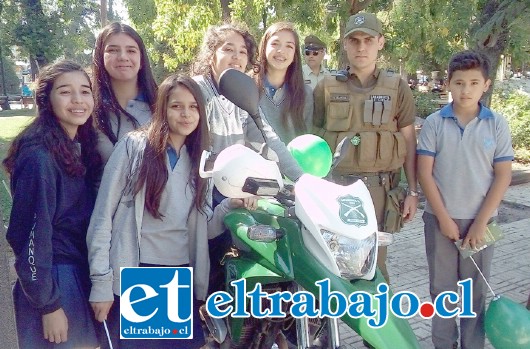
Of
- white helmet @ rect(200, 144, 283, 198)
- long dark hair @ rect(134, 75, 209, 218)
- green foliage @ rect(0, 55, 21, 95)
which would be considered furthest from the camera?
green foliage @ rect(0, 55, 21, 95)

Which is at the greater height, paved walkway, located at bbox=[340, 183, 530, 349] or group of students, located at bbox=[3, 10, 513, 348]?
group of students, located at bbox=[3, 10, 513, 348]

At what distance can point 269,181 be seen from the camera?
1.83 m

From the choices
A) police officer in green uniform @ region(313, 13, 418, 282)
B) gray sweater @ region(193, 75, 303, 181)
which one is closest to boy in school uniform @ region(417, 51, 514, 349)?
police officer in green uniform @ region(313, 13, 418, 282)

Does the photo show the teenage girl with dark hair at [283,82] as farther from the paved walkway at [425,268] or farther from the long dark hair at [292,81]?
the paved walkway at [425,268]

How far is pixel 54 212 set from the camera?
80.5 inches

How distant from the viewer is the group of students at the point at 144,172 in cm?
205

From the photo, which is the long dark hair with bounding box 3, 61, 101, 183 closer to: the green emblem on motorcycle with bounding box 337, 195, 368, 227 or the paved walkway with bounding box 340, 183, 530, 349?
the green emblem on motorcycle with bounding box 337, 195, 368, 227

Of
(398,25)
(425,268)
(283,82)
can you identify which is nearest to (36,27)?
(398,25)

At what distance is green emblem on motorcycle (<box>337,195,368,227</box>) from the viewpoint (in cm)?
170

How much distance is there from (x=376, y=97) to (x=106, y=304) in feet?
6.18

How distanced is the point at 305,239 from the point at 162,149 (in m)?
0.78

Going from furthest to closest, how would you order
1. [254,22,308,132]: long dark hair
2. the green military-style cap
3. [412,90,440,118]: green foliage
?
[412,90,440,118]: green foliage < [254,22,308,132]: long dark hair < the green military-style cap

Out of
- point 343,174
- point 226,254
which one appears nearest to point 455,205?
point 343,174

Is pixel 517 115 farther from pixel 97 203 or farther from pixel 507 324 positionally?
pixel 97 203
